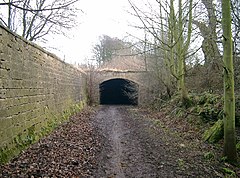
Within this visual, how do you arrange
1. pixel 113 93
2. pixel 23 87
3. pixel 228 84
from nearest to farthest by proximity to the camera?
1. pixel 228 84
2. pixel 23 87
3. pixel 113 93

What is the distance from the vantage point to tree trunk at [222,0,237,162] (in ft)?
19.2

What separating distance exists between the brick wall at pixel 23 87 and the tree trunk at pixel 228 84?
4.66 m

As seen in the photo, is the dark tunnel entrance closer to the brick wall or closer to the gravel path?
the brick wall

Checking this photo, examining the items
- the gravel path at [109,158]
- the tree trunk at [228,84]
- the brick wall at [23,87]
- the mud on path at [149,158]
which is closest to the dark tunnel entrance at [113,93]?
the brick wall at [23,87]

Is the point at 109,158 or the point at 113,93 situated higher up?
the point at 113,93

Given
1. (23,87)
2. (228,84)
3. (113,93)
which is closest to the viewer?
(228,84)

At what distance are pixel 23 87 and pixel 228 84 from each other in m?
4.72

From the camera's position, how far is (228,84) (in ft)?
19.4

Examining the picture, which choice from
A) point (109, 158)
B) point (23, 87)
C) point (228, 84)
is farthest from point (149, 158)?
point (23, 87)

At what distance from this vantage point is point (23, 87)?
19.9ft

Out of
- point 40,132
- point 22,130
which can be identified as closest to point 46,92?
point 40,132

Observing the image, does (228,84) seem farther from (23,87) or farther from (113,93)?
(113,93)

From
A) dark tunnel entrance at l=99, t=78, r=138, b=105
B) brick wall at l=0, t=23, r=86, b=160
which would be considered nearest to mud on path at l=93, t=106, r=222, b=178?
brick wall at l=0, t=23, r=86, b=160

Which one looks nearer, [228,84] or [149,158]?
[228,84]
